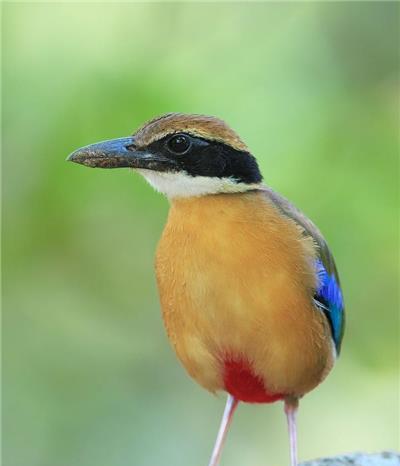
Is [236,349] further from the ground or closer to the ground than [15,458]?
further from the ground

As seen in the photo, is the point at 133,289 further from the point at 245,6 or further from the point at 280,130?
the point at 245,6

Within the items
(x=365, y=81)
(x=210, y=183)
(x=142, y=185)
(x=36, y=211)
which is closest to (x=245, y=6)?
(x=365, y=81)

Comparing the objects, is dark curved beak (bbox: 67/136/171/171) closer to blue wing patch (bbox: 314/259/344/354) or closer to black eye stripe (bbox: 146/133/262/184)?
black eye stripe (bbox: 146/133/262/184)

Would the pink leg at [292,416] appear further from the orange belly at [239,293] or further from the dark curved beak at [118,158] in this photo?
the dark curved beak at [118,158]

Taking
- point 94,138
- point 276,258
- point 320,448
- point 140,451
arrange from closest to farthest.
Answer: point 276,258, point 94,138, point 140,451, point 320,448

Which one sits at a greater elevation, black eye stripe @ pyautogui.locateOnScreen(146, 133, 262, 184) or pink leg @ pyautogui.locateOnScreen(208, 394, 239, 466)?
black eye stripe @ pyautogui.locateOnScreen(146, 133, 262, 184)

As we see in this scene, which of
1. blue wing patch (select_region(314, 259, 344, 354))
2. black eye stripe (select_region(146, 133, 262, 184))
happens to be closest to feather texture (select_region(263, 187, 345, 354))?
blue wing patch (select_region(314, 259, 344, 354))
